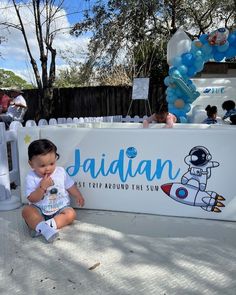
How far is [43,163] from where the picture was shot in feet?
9.82

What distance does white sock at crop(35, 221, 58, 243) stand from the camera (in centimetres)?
274

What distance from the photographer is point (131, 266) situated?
92.1 inches

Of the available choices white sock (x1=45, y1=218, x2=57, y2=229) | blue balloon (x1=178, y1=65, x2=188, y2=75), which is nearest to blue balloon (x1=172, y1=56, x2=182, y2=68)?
blue balloon (x1=178, y1=65, x2=188, y2=75)

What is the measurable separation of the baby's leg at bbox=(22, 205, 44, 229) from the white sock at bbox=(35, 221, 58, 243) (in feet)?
0.15

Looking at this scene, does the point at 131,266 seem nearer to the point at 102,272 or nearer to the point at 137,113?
the point at 102,272

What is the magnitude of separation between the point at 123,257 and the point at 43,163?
1.07 metres

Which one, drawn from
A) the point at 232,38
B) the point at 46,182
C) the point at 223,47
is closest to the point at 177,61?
the point at 223,47

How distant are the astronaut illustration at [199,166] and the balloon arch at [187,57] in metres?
6.28

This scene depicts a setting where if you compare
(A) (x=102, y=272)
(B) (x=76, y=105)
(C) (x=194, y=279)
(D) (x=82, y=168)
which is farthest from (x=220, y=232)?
(B) (x=76, y=105)

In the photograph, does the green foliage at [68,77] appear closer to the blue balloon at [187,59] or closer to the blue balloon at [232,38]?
the blue balloon at [187,59]

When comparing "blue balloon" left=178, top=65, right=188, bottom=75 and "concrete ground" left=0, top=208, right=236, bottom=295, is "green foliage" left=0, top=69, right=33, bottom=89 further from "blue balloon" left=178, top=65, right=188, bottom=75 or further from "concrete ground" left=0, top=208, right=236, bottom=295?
"concrete ground" left=0, top=208, right=236, bottom=295

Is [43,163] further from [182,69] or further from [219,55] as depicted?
[219,55]

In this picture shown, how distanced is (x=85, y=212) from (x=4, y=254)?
3.29ft

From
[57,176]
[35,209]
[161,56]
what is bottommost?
[35,209]
